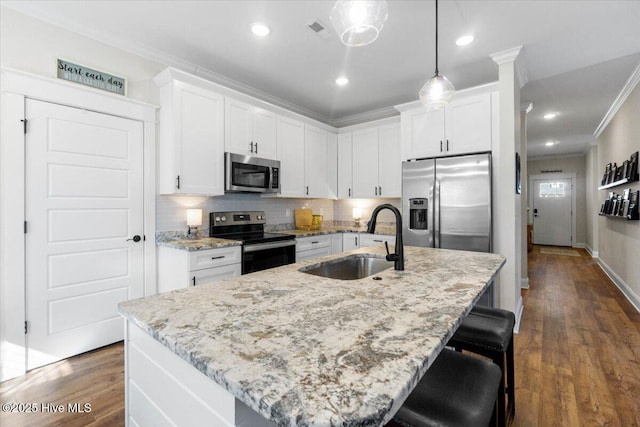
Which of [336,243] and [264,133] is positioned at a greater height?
[264,133]

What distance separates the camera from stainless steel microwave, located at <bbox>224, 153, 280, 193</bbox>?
317 centimetres

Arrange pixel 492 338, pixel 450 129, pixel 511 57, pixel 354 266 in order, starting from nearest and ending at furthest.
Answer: pixel 492 338 < pixel 354 266 < pixel 511 57 < pixel 450 129

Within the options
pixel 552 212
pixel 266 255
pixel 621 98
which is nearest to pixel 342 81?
pixel 266 255

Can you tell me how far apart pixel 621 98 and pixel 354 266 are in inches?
193

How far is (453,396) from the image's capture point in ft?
3.10

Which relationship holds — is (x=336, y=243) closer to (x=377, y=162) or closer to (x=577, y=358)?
(x=377, y=162)

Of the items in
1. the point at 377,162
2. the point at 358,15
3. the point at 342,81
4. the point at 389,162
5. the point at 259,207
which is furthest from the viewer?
the point at 377,162

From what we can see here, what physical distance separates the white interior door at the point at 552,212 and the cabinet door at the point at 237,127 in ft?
30.0

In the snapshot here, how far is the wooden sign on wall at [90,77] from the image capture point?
93.9 inches

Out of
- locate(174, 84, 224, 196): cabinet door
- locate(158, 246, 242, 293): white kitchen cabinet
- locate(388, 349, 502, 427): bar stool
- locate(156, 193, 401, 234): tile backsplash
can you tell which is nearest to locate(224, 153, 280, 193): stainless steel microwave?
locate(174, 84, 224, 196): cabinet door

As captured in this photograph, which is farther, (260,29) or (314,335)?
(260,29)

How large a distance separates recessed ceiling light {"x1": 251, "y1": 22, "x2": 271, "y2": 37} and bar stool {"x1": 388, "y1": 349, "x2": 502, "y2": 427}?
2.63m

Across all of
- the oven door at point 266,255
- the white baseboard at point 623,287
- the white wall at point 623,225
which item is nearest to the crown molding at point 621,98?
the white wall at point 623,225

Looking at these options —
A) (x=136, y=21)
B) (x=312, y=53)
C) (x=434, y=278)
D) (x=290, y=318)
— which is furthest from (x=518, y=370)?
(x=136, y=21)
